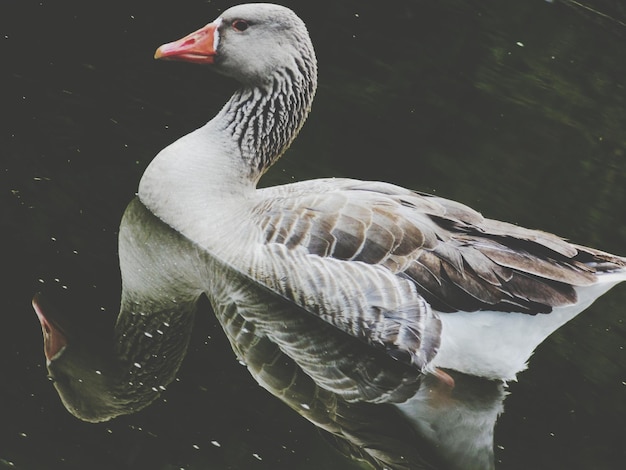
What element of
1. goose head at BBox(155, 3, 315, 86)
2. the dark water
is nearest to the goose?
goose head at BBox(155, 3, 315, 86)

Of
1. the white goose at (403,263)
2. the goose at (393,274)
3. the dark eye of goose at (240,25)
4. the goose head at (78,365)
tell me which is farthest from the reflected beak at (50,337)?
the dark eye of goose at (240,25)

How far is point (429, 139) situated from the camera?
11305mm

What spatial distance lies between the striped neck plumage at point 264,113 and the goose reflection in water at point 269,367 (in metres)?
1.02

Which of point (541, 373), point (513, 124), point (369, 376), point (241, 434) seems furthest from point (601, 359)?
point (513, 124)

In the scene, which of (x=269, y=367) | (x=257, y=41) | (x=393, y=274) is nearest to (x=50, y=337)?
(x=269, y=367)

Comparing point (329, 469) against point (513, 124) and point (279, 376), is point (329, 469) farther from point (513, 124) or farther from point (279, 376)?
point (513, 124)

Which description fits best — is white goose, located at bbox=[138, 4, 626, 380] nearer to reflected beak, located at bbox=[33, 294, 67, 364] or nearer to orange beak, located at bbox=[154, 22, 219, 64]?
orange beak, located at bbox=[154, 22, 219, 64]

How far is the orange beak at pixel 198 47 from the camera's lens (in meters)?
8.27

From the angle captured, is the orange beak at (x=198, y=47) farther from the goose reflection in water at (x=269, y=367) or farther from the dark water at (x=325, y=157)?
the goose reflection in water at (x=269, y=367)

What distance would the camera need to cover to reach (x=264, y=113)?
8.59 m

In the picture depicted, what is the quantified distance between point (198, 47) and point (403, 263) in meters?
2.56

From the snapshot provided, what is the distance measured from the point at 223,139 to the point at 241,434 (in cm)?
314

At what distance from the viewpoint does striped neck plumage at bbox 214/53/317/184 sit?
8516 millimetres

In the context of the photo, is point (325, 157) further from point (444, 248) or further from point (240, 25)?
point (444, 248)
